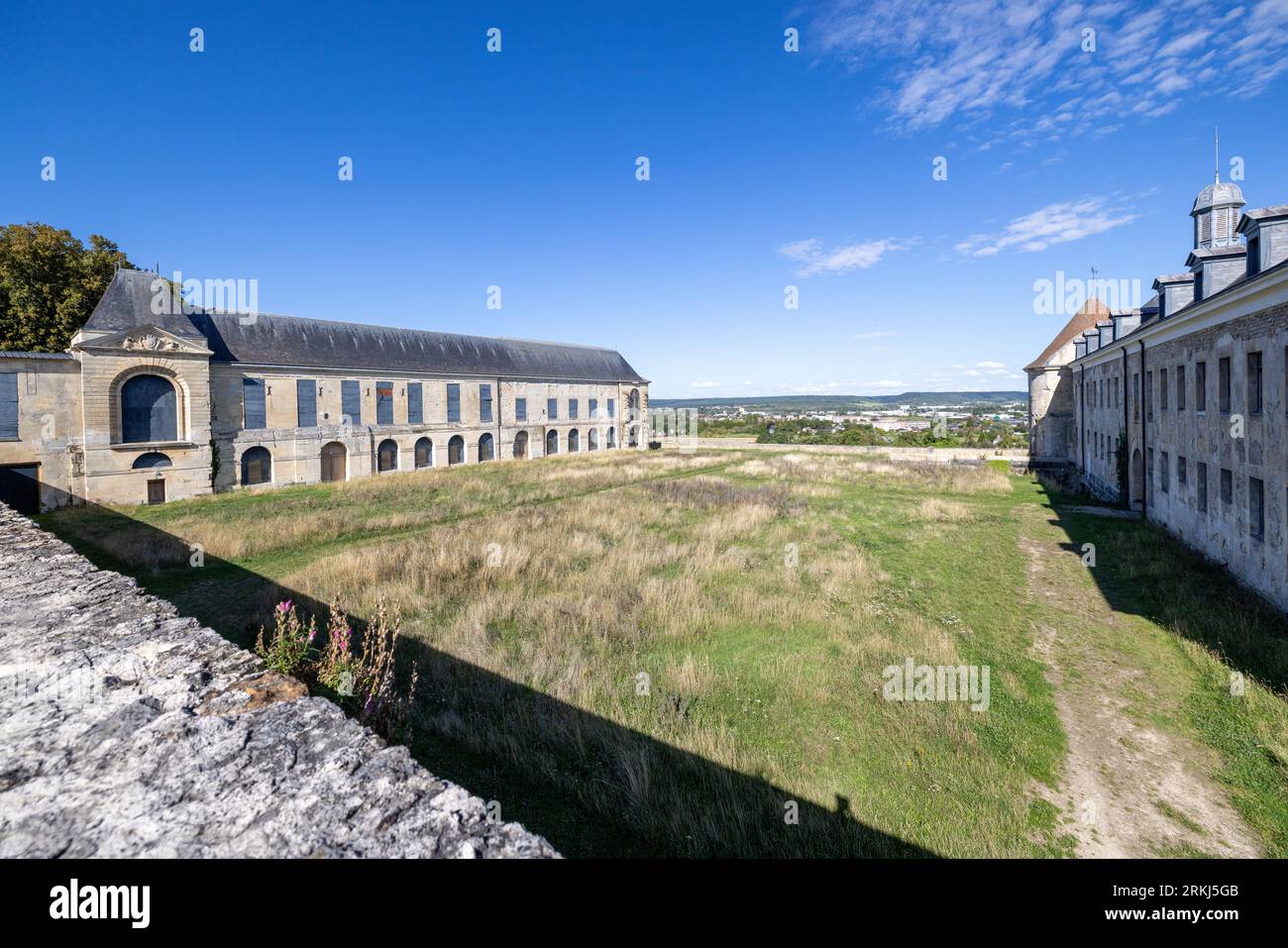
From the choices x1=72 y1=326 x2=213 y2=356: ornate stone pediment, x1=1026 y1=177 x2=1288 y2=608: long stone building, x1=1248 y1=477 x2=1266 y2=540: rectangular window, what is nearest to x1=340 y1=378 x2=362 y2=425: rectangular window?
x1=72 y1=326 x2=213 y2=356: ornate stone pediment

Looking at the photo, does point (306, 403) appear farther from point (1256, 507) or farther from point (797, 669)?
point (1256, 507)

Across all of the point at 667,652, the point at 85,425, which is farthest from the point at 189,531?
the point at 667,652

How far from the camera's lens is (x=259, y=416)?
28859mm

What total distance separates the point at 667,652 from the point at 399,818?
5.99m

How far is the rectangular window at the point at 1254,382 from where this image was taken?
1006 cm

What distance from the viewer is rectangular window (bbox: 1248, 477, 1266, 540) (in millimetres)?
9836

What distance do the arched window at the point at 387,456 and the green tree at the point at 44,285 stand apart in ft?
48.1

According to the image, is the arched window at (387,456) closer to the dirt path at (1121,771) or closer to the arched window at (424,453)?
the arched window at (424,453)

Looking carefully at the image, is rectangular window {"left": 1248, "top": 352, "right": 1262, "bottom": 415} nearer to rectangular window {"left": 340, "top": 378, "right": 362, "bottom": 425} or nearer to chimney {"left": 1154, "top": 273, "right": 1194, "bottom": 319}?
chimney {"left": 1154, "top": 273, "right": 1194, "bottom": 319}

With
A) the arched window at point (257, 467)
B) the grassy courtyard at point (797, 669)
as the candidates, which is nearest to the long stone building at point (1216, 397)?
the grassy courtyard at point (797, 669)

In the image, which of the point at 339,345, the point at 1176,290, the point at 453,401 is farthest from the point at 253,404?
the point at 1176,290

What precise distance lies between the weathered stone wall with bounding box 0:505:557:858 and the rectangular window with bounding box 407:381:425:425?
3535 centimetres

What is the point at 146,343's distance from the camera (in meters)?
23.8
